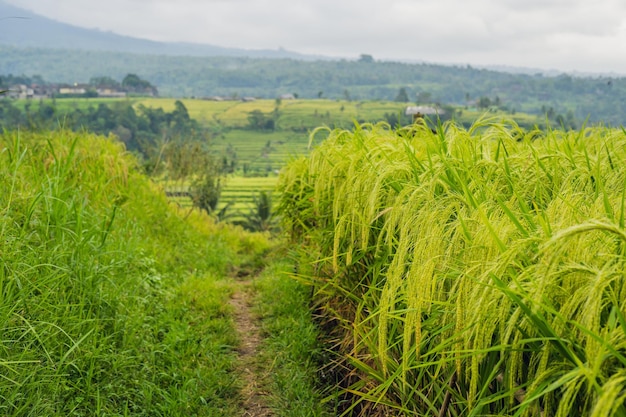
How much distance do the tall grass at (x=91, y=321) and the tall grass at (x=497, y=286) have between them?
1.12 m

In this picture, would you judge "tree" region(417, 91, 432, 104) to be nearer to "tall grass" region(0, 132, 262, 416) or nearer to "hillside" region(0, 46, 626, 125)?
"tall grass" region(0, 132, 262, 416)

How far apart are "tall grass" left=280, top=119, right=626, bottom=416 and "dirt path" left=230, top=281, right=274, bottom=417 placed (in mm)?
639

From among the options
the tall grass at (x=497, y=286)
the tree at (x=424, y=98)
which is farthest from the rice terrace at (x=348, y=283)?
the tree at (x=424, y=98)

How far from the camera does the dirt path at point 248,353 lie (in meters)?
3.38

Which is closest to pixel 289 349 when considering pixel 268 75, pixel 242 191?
pixel 242 191

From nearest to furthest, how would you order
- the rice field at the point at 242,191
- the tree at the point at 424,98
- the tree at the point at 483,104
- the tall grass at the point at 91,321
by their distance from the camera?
the tall grass at the point at 91,321, the tree at the point at 483,104, the tree at the point at 424,98, the rice field at the point at 242,191

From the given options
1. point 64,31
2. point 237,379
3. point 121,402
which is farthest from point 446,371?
point 64,31

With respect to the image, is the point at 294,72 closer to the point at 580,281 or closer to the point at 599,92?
the point at 599,92

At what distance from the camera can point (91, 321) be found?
10.4ft

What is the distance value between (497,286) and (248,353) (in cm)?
306

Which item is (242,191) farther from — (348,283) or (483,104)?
(348,283)

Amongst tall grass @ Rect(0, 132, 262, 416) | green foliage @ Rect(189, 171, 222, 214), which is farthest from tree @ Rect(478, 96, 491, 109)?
green foliage @ Rect(189, 171, 222, 214)

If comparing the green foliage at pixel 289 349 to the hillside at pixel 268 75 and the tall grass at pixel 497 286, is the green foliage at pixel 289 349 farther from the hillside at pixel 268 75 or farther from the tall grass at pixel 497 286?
the hillside at pixel 268 75

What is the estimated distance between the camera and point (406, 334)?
1684 mm
